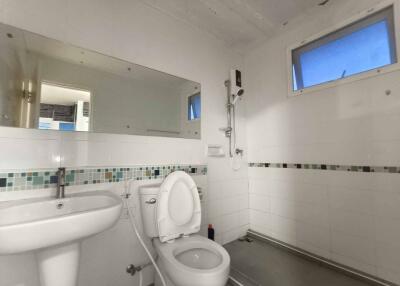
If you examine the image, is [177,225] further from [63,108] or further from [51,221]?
[63,108]

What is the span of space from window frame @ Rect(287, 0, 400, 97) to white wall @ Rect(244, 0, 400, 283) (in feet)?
0.14

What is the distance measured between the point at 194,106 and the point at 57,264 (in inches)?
54.7

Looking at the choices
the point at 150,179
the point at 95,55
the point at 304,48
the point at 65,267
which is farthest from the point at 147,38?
the point at 65,267

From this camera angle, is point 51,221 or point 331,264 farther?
point 331,264

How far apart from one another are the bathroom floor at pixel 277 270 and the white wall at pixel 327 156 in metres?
0.12

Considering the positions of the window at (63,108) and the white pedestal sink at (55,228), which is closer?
the white pedestal sink at (55,228)

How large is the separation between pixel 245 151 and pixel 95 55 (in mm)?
1645

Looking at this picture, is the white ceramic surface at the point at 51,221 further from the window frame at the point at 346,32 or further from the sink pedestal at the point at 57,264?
the window frame at the point at 346,32

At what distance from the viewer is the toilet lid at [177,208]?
1225 millimetres

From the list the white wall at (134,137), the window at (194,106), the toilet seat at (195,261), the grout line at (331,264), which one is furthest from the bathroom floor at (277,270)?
the window at (194,106)

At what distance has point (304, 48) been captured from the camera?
1.78 m

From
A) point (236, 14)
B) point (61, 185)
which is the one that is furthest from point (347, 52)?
point (61, 185)

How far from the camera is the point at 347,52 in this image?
153 cm

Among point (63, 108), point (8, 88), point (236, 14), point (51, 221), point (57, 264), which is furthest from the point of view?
point (236, 14)
